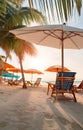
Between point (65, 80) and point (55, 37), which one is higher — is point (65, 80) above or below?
below

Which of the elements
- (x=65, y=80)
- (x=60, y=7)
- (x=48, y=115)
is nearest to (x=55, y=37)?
(x=65, y=80)

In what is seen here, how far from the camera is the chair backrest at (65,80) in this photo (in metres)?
7.98

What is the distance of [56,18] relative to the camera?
1.67m

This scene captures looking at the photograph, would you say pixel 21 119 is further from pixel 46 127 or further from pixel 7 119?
pixel 46 127

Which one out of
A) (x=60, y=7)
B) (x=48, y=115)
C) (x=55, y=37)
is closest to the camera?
(x=60, y=7)

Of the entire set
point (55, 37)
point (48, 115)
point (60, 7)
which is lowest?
point (48, 115)

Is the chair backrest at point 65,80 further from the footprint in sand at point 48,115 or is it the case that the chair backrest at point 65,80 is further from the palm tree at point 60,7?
the palm tree at point 60,7

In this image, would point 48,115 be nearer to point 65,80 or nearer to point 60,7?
point 65,80

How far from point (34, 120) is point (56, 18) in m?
Answer: 3.17

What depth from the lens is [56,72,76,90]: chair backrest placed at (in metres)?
7.98

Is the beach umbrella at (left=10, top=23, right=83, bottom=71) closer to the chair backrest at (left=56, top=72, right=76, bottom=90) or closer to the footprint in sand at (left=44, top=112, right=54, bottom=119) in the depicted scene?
the chair backrest at (left=56, top=72, right=76, bottom=90)

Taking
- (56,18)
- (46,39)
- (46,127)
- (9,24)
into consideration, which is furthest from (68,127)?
(9,24)

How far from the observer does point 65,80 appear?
8008 millimetres

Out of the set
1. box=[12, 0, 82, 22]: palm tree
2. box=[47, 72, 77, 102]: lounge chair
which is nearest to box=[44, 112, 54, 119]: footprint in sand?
box=[47, 72, 77, 102]: lounge chair
